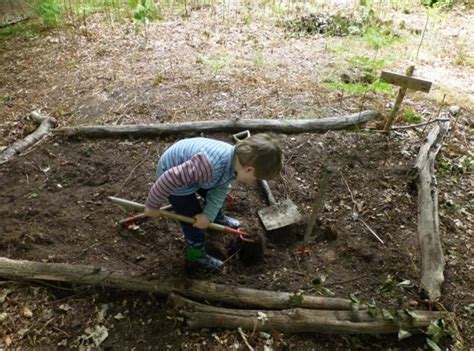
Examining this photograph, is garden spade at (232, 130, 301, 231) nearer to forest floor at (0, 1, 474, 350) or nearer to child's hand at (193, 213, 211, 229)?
forest floor at (0, 1, 474, 350)

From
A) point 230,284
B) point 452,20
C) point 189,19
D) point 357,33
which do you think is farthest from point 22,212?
point 452,20

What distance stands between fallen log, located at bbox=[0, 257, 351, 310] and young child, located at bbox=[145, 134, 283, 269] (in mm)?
431

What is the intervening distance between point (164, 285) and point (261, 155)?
3.97 ft

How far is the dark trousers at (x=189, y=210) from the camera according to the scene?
2.75 meters

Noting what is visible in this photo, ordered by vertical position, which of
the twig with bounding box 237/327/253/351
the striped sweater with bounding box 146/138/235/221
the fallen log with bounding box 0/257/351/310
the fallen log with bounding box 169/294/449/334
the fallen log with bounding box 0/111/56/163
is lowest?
the twig with bounding box 237/327/253/351

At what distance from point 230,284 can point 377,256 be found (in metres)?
1.22

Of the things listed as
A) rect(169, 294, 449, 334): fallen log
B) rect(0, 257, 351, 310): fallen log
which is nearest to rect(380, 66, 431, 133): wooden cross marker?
rect(169, 294, 449, 334): fallen log

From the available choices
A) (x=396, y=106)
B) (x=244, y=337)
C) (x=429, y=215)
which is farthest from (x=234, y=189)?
(x=396, y=106)

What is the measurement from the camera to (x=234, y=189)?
3754mm

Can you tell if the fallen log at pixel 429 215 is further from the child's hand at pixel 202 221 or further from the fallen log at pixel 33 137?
the fallen log at pixel 33 137

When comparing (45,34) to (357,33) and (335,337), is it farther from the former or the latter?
(335,337)

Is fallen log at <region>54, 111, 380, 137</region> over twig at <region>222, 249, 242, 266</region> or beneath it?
over

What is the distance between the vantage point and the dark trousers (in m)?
2.75

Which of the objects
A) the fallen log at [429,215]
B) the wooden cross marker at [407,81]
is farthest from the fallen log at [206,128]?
the fallen log at [429,215]
